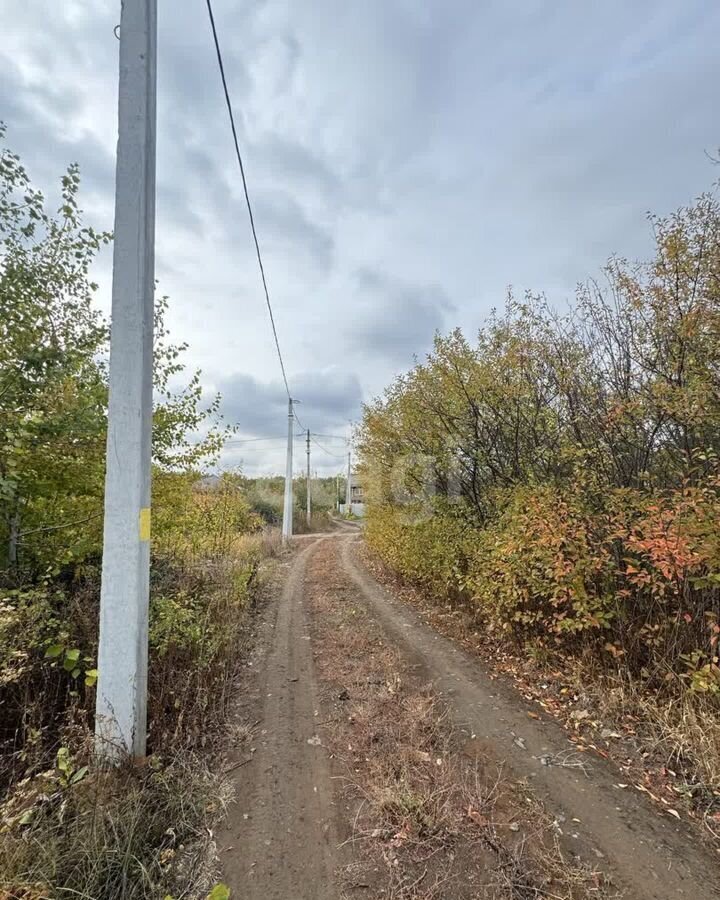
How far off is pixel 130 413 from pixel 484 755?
333 centimetres

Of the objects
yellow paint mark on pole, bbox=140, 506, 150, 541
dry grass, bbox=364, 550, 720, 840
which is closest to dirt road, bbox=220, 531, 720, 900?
dry grass, bbox=364, 550, 720, 840

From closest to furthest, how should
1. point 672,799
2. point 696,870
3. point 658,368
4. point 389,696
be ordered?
point 696,870 < point 672,799 < point 389,696 < point 658,368

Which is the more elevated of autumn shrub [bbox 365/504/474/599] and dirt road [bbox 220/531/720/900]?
autumn shrub [bbox 365/504/474/599]

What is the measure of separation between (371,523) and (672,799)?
31.5 feet

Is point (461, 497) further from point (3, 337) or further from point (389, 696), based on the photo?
point (3, 337)

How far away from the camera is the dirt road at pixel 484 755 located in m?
1.88

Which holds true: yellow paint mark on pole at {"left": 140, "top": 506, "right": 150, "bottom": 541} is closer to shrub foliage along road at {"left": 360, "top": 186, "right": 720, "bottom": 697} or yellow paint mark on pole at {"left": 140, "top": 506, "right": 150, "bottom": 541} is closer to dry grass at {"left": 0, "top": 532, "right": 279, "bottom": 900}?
dry grass at {"left": 0, "top": 532, "right": 279, "bottom": 900}

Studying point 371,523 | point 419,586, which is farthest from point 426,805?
point 371,523

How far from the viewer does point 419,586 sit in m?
7.80

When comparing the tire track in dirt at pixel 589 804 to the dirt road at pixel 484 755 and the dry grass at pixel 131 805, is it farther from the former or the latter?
the dry grass at pixel 131 805

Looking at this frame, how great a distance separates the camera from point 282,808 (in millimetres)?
2312

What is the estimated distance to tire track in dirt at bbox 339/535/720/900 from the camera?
6.15 ft

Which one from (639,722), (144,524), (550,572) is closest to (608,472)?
(550,572)

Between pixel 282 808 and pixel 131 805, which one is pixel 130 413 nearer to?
pixel 131 805
